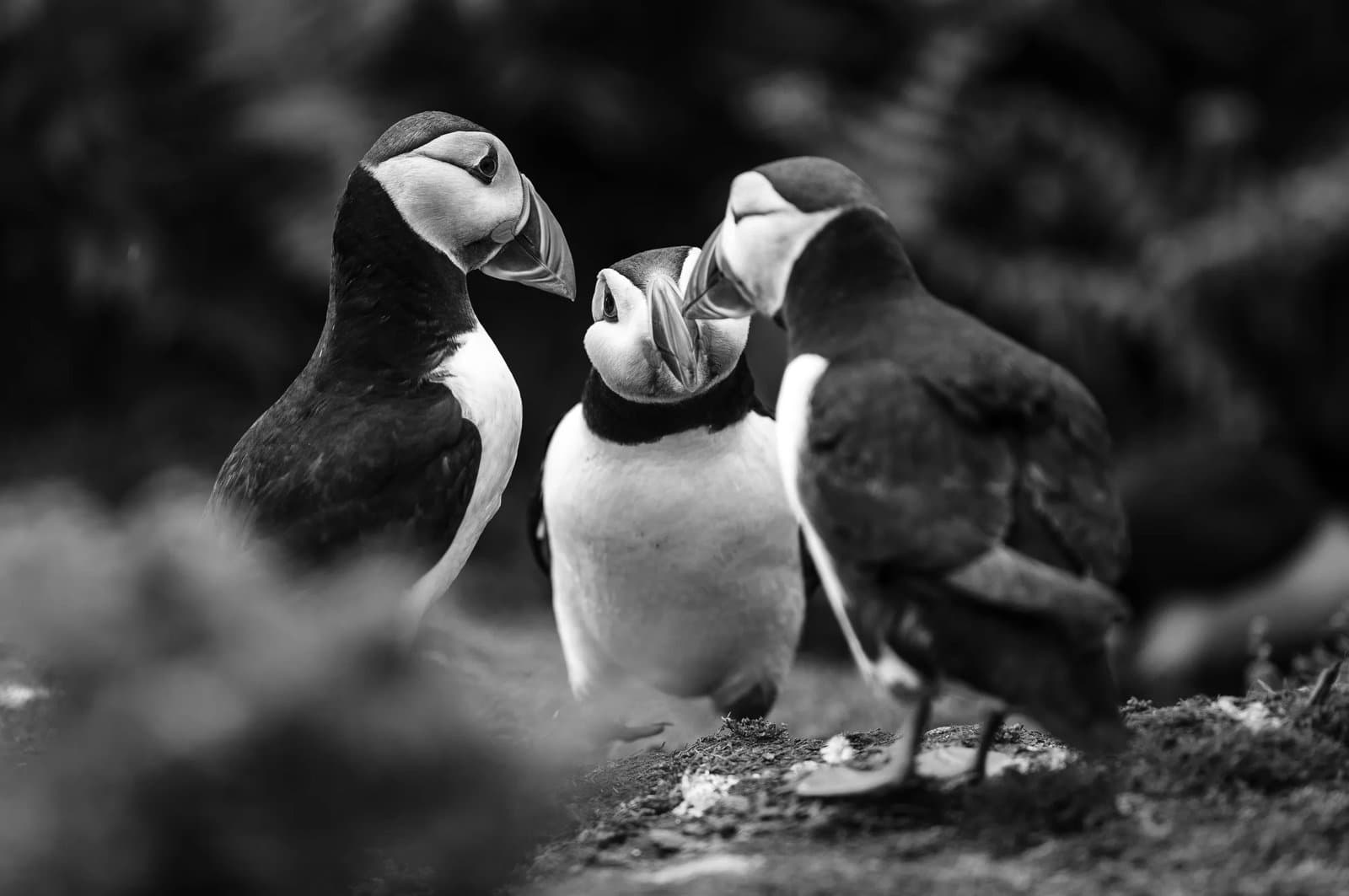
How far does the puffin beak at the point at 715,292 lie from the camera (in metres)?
3.77

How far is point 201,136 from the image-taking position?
424 inches

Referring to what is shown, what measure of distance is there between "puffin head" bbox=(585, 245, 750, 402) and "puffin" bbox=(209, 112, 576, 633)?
0.52ft

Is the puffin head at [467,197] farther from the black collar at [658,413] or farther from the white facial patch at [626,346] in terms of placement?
the black collar at [658,413]

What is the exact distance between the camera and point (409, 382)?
4297 millimetres

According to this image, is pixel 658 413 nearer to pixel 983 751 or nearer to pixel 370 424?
pixel 370 424

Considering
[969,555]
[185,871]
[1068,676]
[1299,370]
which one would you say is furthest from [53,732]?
[1299,370]

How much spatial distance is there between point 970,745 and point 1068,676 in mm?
1039

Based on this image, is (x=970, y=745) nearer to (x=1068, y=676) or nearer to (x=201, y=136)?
(x=1068, y=676)

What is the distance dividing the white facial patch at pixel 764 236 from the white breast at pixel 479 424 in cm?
91

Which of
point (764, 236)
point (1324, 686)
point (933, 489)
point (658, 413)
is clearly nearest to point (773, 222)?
point (764, 236)

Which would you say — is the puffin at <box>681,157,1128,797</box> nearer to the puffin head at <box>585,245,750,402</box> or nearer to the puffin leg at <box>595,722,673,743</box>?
the puffin head at <box>585,245,750,402</box>

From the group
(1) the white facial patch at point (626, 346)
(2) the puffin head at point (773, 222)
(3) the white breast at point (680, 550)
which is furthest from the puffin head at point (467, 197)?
(2) the puffin head at point (773, 222)

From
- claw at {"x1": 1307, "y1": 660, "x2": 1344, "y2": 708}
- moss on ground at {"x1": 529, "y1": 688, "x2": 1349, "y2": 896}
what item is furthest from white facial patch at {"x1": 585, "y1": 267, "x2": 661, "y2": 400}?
claw at {"x1": 1307, "y1": 660, "x2": 1344, "y2": 708}

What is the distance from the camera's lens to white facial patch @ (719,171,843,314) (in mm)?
3531
